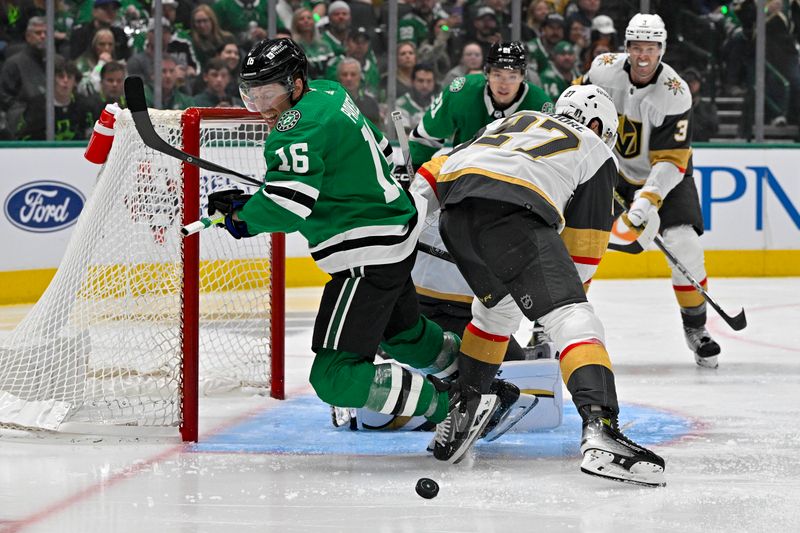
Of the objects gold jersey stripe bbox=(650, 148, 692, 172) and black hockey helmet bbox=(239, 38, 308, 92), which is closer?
black hockey helmet bbox=(239, 38, 308, 92)

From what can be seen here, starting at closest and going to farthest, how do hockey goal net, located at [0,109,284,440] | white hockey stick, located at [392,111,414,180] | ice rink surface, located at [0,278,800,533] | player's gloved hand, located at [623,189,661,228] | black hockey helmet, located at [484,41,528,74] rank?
ice rink surface, located at [0,278,800,533] < hockey goal net, located at [0,109,284,440] < white hockey stick, located at [392,111,414,180] < black hockey helmet, located at [484,41,528,74] < player's gloved hand, located at [623,189,661,228]

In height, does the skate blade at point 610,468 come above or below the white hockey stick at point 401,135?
below

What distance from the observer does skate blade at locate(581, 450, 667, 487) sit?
8.23 ft

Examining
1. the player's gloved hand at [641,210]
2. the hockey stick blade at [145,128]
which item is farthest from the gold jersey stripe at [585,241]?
the player's gloved hand at [641,210]

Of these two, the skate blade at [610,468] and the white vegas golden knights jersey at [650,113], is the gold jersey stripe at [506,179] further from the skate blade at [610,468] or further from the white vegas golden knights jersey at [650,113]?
the white vegas golden knights jersey at [650,113]

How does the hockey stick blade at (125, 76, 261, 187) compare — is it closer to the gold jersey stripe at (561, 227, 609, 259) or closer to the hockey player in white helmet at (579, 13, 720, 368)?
the gold jersey stripe at (561, 227, 609, 259)

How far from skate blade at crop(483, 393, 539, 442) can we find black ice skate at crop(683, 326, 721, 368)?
1.47m

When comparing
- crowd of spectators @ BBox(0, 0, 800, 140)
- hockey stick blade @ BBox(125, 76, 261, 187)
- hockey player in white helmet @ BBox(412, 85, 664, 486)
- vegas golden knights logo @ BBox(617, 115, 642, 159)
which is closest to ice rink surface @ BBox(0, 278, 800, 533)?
hockey player in white helmet @ BBox(412, 85, 664, 486)

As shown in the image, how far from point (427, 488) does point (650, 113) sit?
2332 mm

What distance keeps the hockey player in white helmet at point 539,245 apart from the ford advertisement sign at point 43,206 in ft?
10.4

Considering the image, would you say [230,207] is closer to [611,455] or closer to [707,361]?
[611,455]

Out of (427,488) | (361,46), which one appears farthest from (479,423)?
(361,46)

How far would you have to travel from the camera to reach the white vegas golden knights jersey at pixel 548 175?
2721 millimetres

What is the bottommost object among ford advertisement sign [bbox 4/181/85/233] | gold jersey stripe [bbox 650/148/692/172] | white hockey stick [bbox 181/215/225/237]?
ford advertisement sign [bbox 4/181/85/233]
